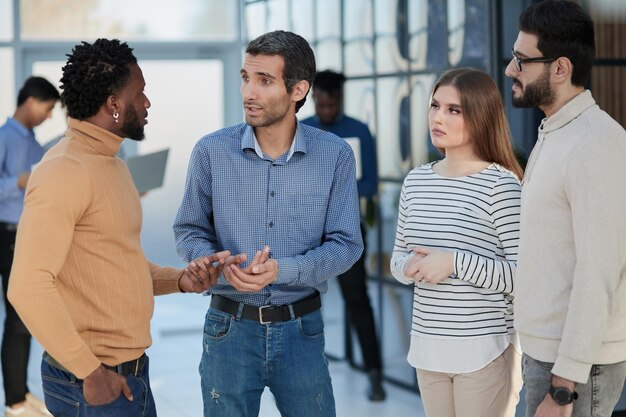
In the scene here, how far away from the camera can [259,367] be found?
260 cm

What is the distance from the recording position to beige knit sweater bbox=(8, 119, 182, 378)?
2143 mm

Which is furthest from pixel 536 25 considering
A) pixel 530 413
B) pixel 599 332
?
pixel 530 413

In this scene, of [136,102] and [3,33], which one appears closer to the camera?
[136,102]

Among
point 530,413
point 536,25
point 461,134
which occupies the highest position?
point 536,25

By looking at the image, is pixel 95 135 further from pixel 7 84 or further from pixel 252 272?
pixel 7 84

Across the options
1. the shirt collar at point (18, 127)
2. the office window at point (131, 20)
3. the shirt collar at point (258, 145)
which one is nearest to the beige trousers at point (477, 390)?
the shirt collar at point (258, 145)

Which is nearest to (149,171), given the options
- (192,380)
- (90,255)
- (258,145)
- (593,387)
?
(192,380)

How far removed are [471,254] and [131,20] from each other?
695 cm

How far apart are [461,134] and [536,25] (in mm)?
479

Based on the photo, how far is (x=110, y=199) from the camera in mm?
2305

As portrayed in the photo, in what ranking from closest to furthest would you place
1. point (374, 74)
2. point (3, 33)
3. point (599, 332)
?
A: point (599, 332), point (374, 74), point (3, 33)

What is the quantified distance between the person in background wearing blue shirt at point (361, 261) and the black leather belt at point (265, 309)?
8.39 feet

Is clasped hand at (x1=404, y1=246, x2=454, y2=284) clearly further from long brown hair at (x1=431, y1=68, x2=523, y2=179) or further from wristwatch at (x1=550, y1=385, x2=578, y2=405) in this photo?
wristwatch at (x1=550, y1=385, x2=578, y2=405)

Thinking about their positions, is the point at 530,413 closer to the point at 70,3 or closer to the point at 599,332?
the point at 599,332
